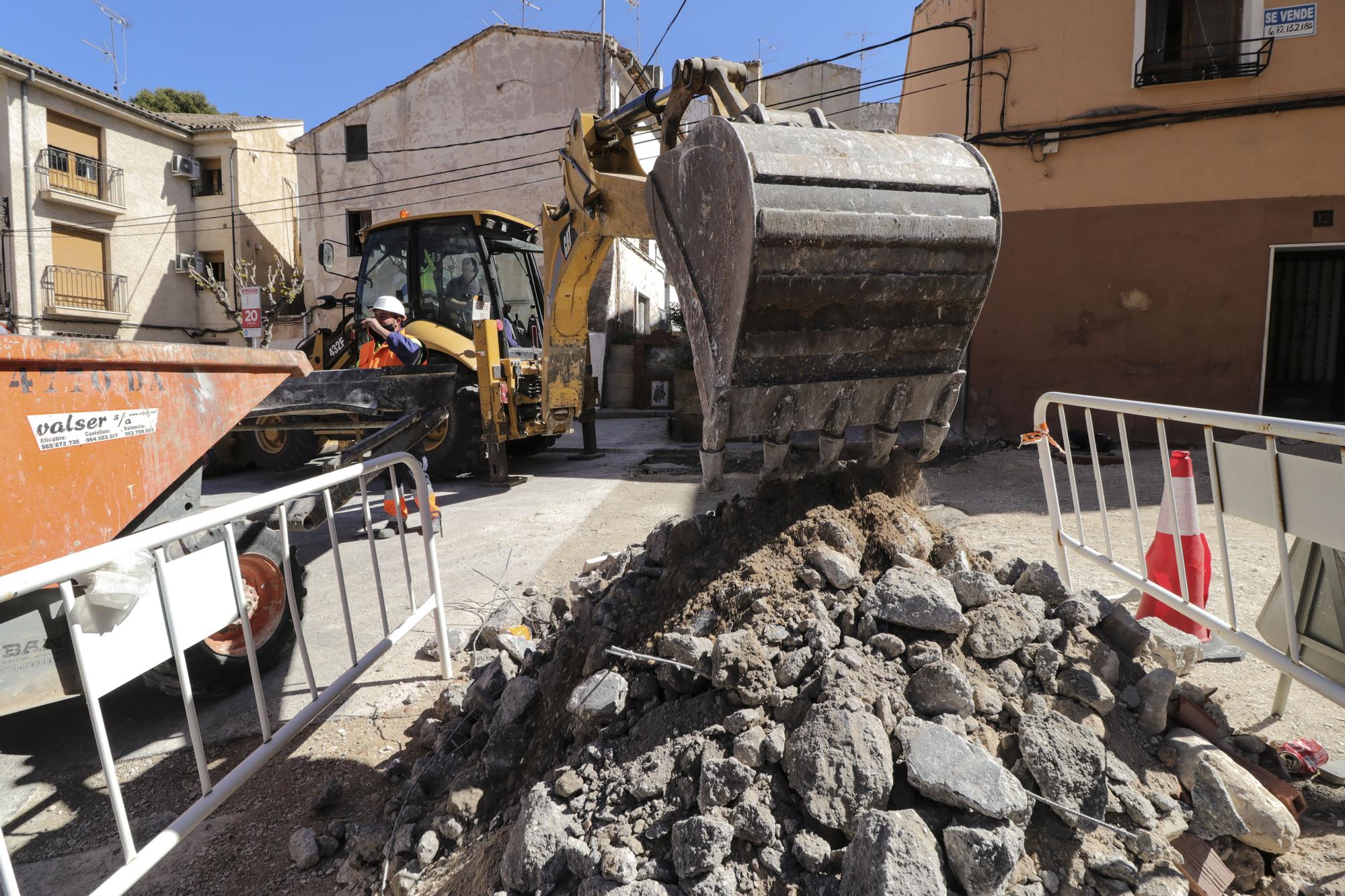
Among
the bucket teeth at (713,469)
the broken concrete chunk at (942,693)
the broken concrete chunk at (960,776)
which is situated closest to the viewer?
the broken concrete chunk at (960,776)

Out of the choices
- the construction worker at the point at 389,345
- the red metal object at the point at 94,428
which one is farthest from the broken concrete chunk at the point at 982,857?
the construction worker at the point at 389,345

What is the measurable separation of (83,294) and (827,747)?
25.1m

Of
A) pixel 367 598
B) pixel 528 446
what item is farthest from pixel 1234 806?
pixel 528 446

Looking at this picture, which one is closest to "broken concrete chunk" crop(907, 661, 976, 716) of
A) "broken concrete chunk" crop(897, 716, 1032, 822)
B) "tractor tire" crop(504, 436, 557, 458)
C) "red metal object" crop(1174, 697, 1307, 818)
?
"broken concrete chunk" crop(897, 716, 1032, 822)

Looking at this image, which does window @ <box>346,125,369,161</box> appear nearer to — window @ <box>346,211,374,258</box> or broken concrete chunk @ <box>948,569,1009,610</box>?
window @ <box>346,211,374,258</box>

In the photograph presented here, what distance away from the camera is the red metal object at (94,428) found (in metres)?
2.22

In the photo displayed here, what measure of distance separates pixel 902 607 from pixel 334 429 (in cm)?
548

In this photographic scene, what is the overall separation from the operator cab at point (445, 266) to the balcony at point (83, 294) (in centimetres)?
1725

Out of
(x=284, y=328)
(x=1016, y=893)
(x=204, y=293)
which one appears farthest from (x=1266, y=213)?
(x=204, y=293)

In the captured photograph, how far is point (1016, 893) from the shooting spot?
1.71 m

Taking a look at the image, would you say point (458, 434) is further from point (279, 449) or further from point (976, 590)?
point (976, 590)

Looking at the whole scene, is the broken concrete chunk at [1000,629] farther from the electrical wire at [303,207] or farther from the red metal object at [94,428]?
the electrical wire at [303,207]

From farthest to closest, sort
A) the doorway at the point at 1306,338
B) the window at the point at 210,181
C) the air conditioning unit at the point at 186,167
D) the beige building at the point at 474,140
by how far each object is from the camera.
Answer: the window at the point at 210,181
the air conditioning unit at the point at 186,167
the beige building at the point at 474,140
the doorway at the point at 1306,338

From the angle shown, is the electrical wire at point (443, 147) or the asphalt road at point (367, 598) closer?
the asphalt road at point (367, 598)
